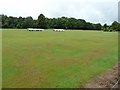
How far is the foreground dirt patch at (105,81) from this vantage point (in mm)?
12645

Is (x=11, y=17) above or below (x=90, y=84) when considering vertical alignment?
above

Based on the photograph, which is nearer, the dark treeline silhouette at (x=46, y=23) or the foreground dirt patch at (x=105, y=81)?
the foreground dirt patch at (x=105, y=81)

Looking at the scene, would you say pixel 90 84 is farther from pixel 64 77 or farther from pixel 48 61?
pixel 48 61

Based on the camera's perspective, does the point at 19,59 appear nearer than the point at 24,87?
No

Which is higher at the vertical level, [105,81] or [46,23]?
[46,23]

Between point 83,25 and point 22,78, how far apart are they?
99063 mm

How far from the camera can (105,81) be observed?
44.7ft

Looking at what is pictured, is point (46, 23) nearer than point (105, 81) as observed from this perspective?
No

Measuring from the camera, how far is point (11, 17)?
10381 cm

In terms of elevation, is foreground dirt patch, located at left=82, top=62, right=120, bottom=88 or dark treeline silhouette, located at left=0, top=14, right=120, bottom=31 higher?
dark treeline silhouette, located at left=0, top=14, right=120, bottom=31

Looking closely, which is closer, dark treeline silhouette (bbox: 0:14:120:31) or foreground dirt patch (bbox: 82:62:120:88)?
foreground dirt patch (bbox: 82:62:120:88)

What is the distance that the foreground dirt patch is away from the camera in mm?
12645

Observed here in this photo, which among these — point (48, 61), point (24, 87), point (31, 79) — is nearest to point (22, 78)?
point (31, 79)

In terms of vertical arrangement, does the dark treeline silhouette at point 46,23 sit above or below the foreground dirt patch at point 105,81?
above
